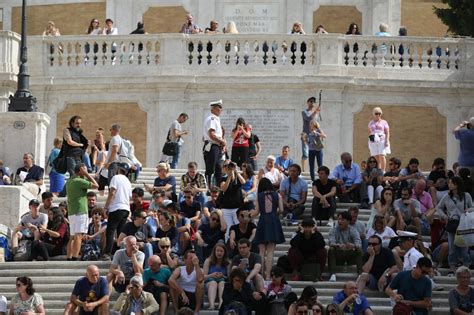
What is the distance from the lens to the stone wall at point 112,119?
3919cm

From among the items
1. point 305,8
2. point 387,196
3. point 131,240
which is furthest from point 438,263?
point 305,8

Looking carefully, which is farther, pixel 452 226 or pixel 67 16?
pixel 67 16

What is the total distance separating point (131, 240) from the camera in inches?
1061

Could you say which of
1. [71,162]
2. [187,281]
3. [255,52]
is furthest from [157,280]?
[255,52]

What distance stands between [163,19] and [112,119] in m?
5.73

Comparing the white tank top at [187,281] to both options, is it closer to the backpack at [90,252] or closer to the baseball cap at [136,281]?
the baseball cap at [136,281]

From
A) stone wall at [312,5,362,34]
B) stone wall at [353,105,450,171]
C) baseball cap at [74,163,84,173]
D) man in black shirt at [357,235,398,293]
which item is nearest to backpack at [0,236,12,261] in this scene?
baseball cap at [74,163,84,173]

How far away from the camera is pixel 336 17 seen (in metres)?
44.3

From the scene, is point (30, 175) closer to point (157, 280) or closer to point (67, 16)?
point (157, 280)

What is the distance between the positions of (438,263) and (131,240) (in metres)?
4.56

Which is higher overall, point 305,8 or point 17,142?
point 305,8

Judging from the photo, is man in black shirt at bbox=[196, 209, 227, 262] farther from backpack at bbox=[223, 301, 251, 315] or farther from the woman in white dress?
the woman in white dress

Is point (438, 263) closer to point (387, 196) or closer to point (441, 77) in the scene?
point (387, 196)

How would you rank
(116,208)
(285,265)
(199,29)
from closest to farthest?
(285,265) < (116,208) < (199,29)
